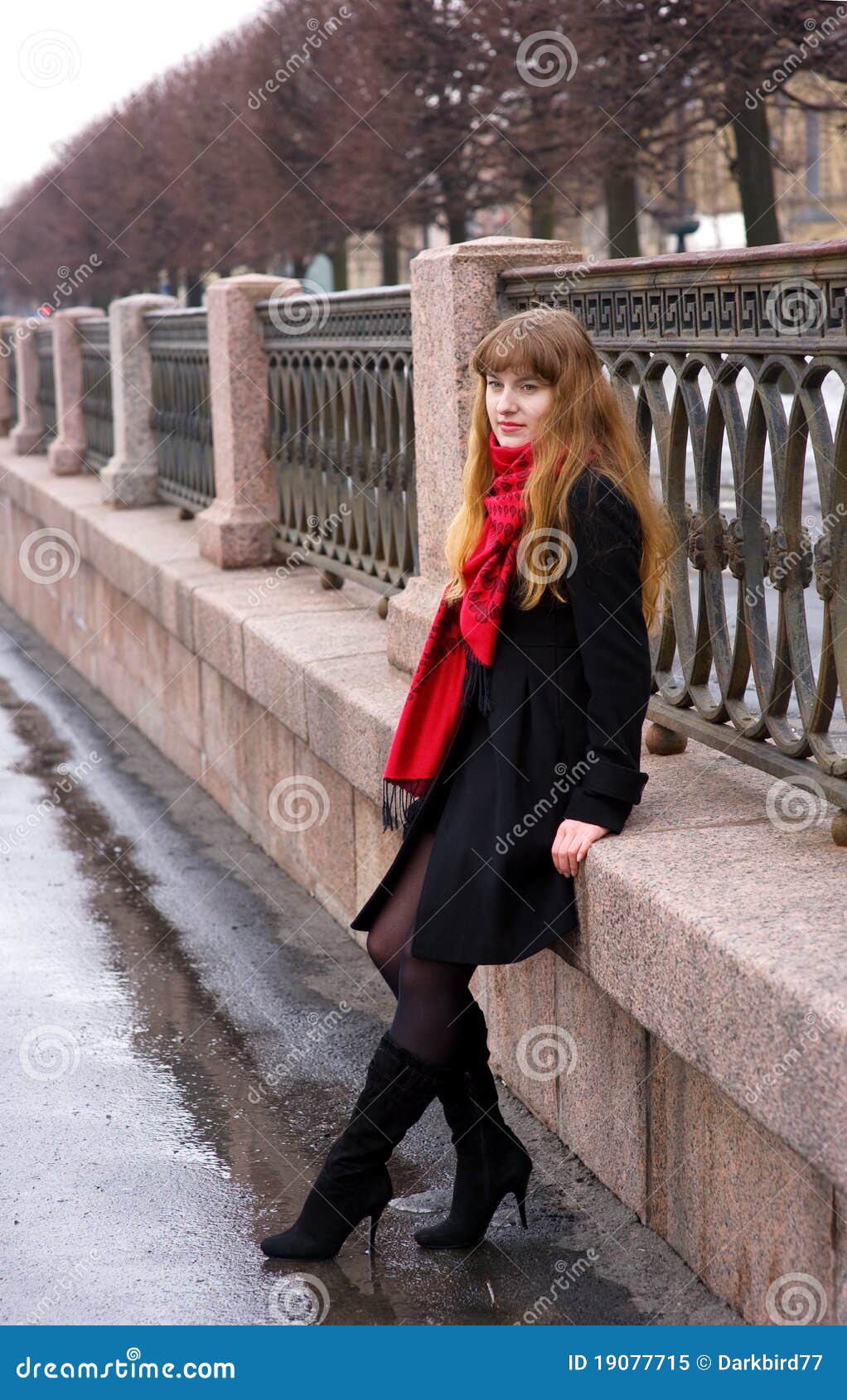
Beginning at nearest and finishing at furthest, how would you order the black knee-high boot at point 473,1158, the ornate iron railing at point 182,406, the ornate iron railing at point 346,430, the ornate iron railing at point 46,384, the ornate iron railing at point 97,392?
1. the black knee-high boot at point 473,1158
2. the ornate iron railing at point 346,430
3. the ornate iron railing at point 182,406
4. the ornate iron railing at point 97,392
5. the ornate iron railing at point 46,384

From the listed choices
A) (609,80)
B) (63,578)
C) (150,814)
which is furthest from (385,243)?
(150,814)

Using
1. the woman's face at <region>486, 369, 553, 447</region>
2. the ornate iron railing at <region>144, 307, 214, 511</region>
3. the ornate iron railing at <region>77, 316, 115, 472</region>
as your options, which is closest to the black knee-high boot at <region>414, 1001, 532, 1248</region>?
the woman's face at <region>486, 369, 553, 447</region>

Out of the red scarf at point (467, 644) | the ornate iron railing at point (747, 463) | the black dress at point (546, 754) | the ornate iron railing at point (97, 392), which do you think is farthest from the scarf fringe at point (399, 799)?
the ornate iron railing at point (97, 392)

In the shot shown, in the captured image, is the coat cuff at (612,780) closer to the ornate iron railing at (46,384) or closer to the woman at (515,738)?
the woman at (515,738)

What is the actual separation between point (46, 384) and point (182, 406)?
6.51 metres

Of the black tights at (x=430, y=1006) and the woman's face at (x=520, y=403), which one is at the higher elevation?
the woman's face at (x=520, y=403)

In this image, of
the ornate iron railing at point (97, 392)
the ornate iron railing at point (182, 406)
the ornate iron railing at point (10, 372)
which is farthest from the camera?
the ornate iron railing at point (10, 372)

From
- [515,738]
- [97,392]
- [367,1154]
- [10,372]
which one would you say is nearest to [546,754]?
[515,738]

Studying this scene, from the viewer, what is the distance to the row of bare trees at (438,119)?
19.0 meters

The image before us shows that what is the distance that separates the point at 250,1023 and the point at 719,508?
219 cm

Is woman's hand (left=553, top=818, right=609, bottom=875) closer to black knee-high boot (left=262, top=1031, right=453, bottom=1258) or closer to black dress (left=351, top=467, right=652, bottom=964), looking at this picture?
black dress (left=351, top=467, right=652, bottom=964)

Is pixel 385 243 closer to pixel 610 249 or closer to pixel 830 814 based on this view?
pixel 610 249

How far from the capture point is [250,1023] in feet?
16.6

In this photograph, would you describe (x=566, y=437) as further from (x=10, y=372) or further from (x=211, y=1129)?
(x=10, y=372)
